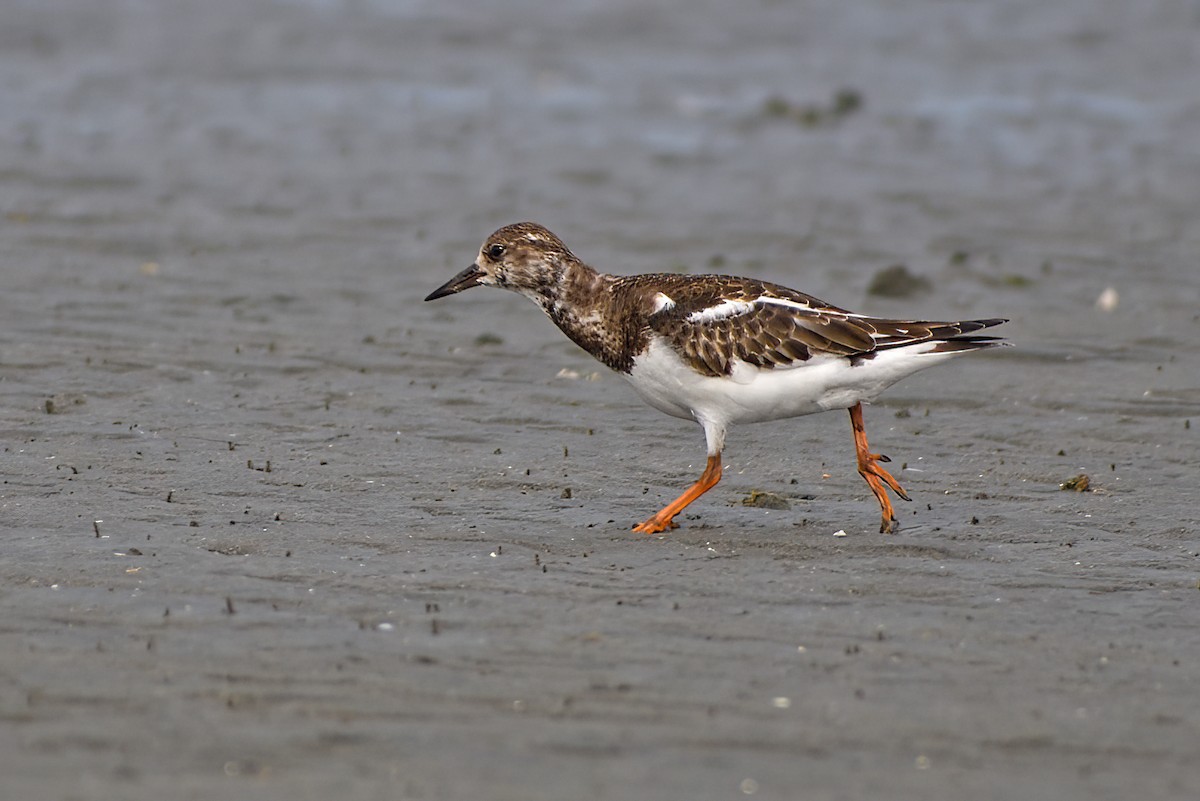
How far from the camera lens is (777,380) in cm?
809

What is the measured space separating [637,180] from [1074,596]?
991 cm

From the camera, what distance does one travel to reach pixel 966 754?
544 cm

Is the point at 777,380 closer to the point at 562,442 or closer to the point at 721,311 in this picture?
the point at 721,311

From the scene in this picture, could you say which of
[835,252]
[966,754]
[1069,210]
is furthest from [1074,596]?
[1069,210]

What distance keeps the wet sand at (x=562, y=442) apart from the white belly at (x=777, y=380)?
588 mm

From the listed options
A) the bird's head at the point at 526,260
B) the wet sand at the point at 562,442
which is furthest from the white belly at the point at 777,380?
the bird's head at the point at 526,260

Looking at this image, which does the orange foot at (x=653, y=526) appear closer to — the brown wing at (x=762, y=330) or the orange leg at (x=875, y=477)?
the brown wing at (x=762, y=330)

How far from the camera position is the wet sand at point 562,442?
18.2ft

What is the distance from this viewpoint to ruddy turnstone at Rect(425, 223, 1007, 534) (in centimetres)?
806

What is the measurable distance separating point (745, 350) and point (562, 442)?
180 cm

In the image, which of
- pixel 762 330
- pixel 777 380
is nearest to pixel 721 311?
pixel 762 330

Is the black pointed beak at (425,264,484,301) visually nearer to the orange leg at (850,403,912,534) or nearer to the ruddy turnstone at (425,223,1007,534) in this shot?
the ruddy turnstone at (425,223,1007,534)

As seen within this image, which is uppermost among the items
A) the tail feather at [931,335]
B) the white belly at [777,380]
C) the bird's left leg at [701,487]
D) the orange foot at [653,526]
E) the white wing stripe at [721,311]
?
the white wing stripe at [721,311]

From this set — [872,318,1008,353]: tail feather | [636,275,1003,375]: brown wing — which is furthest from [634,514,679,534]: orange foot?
[872,318,1008,353]: tail feather
